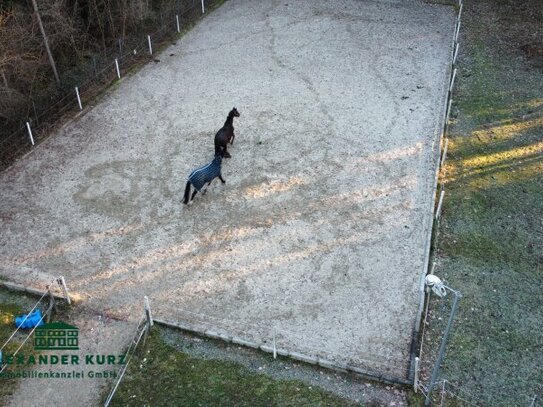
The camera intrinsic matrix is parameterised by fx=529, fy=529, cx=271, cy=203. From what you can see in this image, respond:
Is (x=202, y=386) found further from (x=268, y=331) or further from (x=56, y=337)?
(x=56, y=337)

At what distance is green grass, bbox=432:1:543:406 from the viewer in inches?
367

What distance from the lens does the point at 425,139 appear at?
15094 millimetres

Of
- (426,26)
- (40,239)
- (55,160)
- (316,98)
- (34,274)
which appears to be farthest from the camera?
(426,26)

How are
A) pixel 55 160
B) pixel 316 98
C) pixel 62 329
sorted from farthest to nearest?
pixel 316 98, pixel 55 160, pixel 62 329

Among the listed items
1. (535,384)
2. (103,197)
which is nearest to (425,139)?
(535,384)

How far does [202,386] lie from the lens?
9.05 meters

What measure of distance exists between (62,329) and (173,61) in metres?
12.1

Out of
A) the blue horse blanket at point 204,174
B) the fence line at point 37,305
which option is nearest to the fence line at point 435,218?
the blue horse blanket at point 204,174

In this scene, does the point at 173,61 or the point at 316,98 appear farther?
the point at 173,61

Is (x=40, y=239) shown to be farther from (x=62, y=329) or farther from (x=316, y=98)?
(x=316, y=98)

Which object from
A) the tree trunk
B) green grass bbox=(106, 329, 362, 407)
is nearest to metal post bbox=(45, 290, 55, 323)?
green grass bbox=(106, 329, 362, 407)

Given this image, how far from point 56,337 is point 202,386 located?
302 cm

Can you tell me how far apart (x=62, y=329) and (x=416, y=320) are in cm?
671

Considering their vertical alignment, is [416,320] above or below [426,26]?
below
